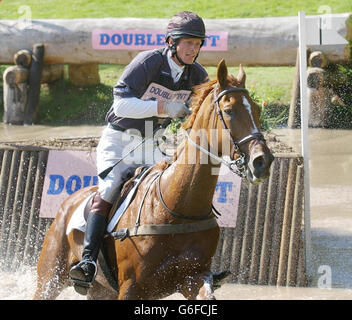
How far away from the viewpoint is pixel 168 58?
15.7ft

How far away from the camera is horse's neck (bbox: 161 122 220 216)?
427cm

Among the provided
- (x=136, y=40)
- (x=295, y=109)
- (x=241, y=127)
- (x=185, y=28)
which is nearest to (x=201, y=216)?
(x=241, y=127)

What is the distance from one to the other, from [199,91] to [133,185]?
84 cm

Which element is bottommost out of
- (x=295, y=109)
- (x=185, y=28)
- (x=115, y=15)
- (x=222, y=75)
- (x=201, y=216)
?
(x=201, y=216)

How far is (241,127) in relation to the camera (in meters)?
4.00

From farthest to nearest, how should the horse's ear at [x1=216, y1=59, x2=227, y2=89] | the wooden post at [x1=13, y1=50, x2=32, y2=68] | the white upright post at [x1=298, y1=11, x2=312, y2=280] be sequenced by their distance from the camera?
the wooden post at [x1=13, y1=50, x2=32, y2=68]
the white upright post at [x1=298, y1=11, x2=312, y2=280]
the horse's ear at [x1=216, y1=59, x2=227, y2=89]

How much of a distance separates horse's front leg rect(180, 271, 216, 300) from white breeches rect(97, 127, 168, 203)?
0.93 meters

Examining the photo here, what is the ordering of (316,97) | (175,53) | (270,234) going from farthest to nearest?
1. (316,97)
2. (270,234)
3. (175,53)

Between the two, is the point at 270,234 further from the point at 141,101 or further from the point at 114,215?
the point at 141,101

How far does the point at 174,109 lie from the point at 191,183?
1.57ft

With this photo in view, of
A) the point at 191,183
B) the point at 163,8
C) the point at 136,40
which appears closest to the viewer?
the point at 191,183

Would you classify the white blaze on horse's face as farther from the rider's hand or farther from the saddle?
the saddle

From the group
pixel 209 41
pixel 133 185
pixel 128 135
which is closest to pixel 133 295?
pixel 133 185

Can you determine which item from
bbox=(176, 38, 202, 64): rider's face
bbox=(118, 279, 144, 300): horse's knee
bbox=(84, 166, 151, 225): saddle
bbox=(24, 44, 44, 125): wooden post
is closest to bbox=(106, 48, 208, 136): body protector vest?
bbox=(176, 38, 202, 64): rider's face
